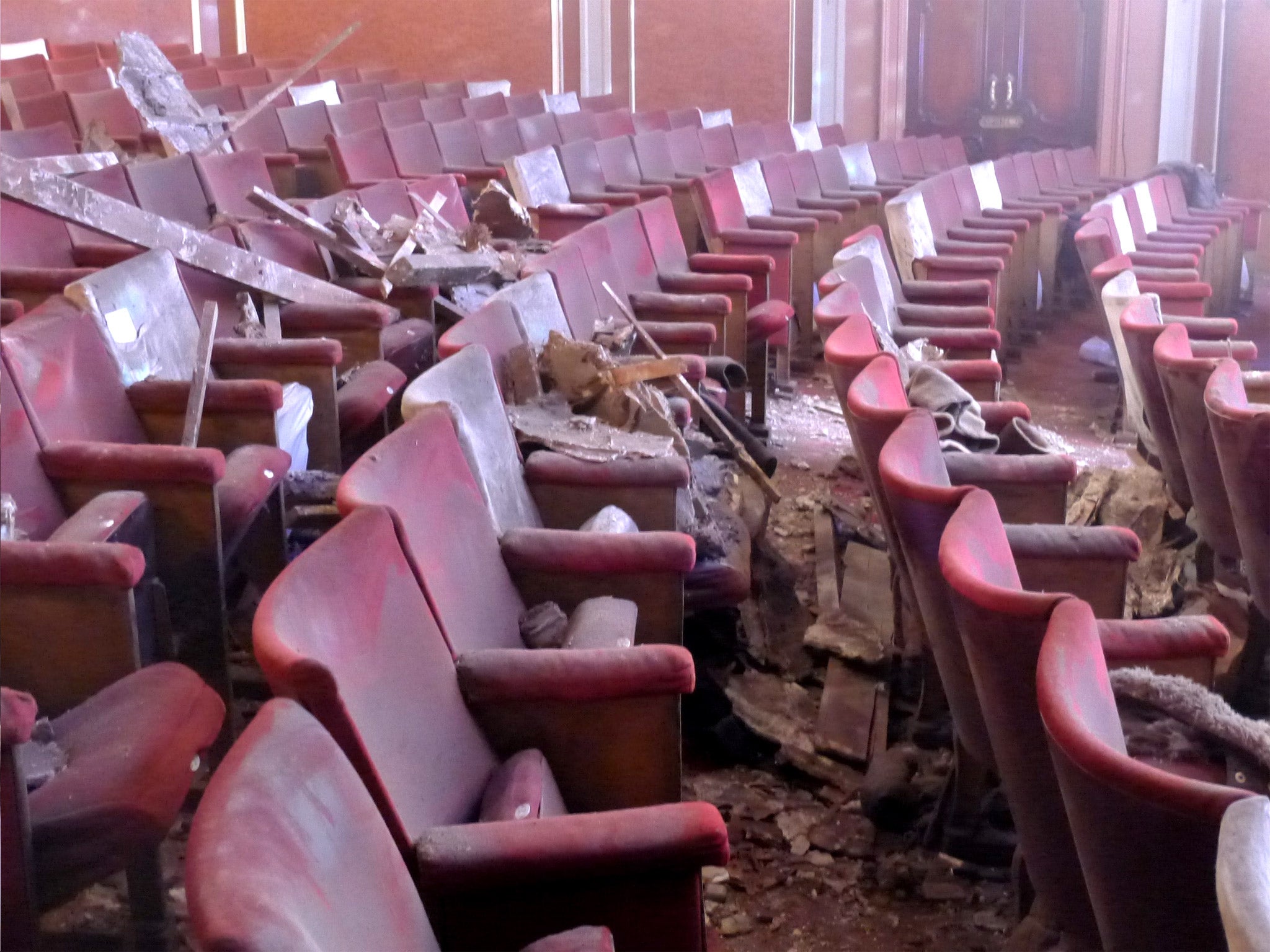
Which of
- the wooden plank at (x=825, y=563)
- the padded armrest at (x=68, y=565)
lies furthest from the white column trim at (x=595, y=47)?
the padded armrest at (x=68, y=565)

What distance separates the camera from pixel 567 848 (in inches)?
30.2

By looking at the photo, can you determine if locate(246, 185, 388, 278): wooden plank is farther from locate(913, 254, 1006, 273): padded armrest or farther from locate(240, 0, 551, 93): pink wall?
→ locate(240, 0, 551, 93): pink wall

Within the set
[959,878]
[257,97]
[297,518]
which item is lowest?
[959,878]

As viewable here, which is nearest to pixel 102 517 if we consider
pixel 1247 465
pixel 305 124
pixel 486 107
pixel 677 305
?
pixel 1247 465

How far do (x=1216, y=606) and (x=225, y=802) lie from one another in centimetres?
157

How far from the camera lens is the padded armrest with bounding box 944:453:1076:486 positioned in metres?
1.45

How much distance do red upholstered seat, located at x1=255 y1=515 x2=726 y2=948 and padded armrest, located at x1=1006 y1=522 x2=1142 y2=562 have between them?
0.51 m

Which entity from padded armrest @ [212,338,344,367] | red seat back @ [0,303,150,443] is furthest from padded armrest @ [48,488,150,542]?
padded armrest @ [212,338,344,367]

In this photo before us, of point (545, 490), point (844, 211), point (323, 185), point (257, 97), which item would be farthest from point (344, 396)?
point (257, 97)

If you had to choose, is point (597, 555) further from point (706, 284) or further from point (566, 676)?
point (706, 284)

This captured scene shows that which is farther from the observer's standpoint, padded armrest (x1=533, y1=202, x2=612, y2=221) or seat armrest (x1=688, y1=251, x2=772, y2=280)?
padded armrest (x1=533, y1=202, x2=612, y2=221)

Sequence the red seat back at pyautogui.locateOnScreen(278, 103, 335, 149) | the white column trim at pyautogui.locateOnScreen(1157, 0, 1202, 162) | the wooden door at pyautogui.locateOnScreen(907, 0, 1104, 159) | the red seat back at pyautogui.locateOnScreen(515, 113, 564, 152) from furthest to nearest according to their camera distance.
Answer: the wooden door at pyautogui.locateOnScreen(907, 0, 1104, 159)
the white column trim at pyautogui.locateOnScreen(1157, 0, 1202, 162)
the red seat back at pyautogui.locateOnScreen(515, 113, 564, 152)
the red seat back at pyautogui.locateOnScreen(278, 103, 335, 149)

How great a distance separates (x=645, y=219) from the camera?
258 centimetres

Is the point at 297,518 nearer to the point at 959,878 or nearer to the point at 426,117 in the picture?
the point at 959,878
